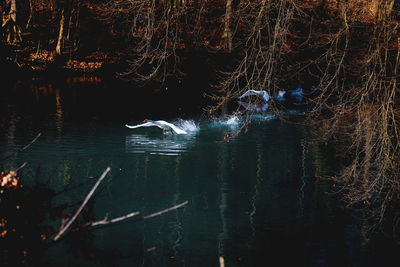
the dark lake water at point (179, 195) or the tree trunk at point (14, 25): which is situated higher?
the tree trunk at point (14, 25)

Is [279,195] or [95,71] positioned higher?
[95,71]

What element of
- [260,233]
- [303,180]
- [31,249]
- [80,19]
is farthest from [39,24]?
[31,249]

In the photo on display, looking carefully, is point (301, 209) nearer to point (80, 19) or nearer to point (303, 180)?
point (303, 180)

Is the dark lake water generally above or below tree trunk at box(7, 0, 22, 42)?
below

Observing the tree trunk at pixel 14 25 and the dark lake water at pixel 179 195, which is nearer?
the dark lake water at pixel 179 195

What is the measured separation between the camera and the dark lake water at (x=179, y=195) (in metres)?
7.69

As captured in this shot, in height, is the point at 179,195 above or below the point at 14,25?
below

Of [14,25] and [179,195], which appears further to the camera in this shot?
[14,25]

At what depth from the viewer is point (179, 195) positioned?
11766 millimetres

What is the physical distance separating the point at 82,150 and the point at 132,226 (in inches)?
235

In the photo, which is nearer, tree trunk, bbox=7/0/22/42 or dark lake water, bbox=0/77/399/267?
dark lake water, bbox=0/77/399/267

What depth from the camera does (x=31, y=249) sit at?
14.1 feet

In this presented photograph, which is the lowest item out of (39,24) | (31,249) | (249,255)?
(249,255)

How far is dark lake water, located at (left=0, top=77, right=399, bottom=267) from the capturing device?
7691 mm
